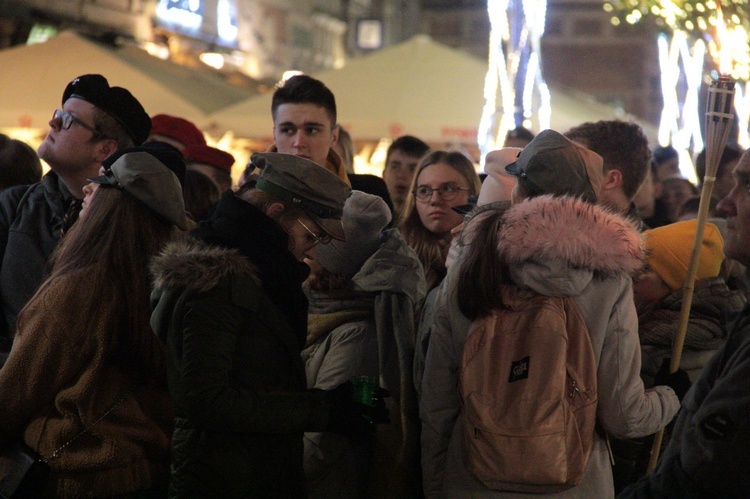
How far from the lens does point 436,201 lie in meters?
4.59

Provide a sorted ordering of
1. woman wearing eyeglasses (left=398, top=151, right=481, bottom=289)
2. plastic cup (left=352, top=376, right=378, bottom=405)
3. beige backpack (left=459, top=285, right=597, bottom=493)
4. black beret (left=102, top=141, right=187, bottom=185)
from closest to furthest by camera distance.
→ 1. beige backpack (left=459, top=285, right=597, bottom=493)
2. plastic cup (left=352, top=376, right=378, bottom=405)
3. black beret (left=102, top=141, right=187, bottom=185)
4. woman wearing eyeglasses (left=398, top=151, right=481, bottom=289)

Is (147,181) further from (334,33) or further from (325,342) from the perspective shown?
(334,33)

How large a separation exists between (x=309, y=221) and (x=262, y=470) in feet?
2.40

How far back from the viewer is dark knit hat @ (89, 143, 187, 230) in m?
3.02

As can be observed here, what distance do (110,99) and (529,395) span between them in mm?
2162

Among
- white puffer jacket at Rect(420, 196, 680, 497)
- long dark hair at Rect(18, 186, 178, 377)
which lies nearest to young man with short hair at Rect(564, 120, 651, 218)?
white puffer jacket at Rect(420, 196, 680, 497)

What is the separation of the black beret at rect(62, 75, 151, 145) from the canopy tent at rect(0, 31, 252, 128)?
203 inches

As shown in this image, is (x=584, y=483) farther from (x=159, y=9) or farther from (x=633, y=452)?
(x=159, y=9)

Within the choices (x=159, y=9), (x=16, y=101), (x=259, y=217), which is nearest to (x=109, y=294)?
(x=259, y=217)

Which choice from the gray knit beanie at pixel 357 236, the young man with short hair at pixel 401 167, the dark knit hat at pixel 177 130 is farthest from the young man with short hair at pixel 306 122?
the dark knit hat at pixel 177 130

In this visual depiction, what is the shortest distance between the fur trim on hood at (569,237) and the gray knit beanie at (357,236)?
0.62m

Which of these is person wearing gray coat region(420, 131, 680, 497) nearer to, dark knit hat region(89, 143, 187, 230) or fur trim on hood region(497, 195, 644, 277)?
fur trim on hood region(497, 195, 644, 277)

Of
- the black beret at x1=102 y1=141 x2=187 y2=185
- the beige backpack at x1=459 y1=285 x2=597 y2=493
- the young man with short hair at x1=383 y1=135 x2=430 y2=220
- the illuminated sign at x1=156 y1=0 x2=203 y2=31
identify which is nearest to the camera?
the beige backpack at x1=459 y1=285 x2=597 y2=493

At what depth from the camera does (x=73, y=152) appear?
383 cm
